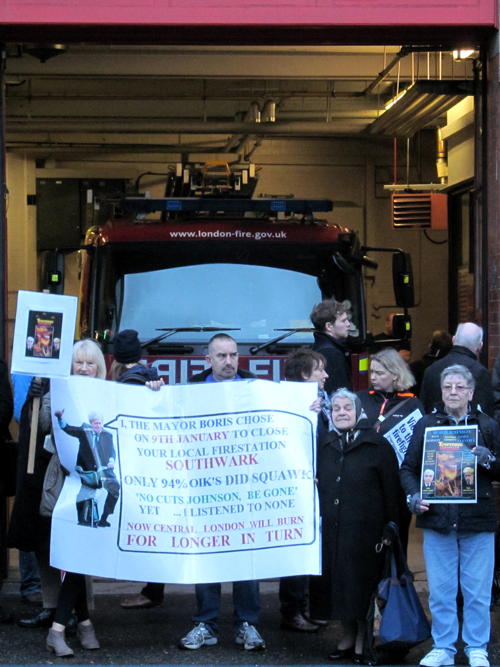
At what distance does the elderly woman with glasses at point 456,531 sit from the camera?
680cm

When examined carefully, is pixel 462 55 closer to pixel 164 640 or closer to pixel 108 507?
pixel 108 507

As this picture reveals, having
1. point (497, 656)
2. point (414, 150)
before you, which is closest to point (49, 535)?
point (497, 656)

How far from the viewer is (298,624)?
7.76 meters

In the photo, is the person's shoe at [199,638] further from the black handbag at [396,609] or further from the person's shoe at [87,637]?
the black handbag at [396,609]

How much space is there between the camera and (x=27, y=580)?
8484 mm

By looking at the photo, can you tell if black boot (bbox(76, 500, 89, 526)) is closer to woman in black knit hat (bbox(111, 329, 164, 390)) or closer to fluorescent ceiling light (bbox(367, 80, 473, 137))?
woman in black knit hat (bbox(111, 329, 164, 390))

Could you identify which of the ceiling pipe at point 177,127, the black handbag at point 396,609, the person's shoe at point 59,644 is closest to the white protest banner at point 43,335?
the person's shoe at point 59,644

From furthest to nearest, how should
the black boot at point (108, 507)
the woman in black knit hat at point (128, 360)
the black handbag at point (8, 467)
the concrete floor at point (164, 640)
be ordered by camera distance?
the black handbag at point (8, 467) → the woman in black knit hat at point (128, 360) → the concrete floor at point (164, 640) → the black boot at point (108, 507)

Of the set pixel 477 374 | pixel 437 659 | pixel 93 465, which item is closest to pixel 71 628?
pixel 93 465

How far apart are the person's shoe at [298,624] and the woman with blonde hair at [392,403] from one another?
1174 mm

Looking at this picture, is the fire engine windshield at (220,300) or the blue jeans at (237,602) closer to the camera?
the blue jeans at (237,602)
